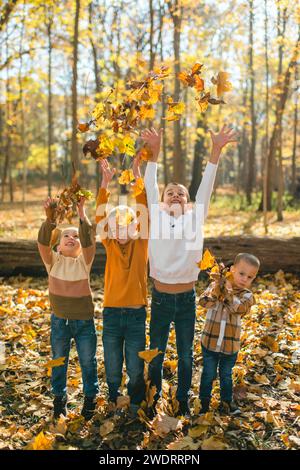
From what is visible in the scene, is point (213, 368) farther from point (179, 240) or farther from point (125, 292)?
point (179, 240)

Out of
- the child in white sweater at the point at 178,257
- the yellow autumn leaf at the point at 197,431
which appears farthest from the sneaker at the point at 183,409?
the yellow autumn leaf at the point at 197,431

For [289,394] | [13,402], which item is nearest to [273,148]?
[289,394]

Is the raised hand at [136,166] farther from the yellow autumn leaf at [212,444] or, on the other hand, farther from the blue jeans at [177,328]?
the yellow autumn leaf at [212,444]

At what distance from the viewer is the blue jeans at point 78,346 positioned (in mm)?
3342

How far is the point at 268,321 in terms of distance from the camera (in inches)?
210

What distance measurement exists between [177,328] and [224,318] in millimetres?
379

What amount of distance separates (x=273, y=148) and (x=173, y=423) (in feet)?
43.6

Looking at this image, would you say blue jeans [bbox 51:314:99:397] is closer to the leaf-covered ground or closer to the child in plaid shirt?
the leaf-covered ground

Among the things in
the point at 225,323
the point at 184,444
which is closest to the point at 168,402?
the point at 184,444

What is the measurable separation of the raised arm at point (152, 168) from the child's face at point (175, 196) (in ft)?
0.34

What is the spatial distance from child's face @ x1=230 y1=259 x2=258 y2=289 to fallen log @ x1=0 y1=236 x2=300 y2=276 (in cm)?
409

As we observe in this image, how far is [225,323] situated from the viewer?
A: 3.35 meters

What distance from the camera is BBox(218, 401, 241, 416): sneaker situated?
3441 millimetres

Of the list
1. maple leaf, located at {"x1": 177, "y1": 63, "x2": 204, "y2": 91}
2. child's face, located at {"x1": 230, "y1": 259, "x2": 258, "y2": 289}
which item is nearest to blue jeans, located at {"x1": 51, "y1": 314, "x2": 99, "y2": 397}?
child's face, located at {"x1": 230, "y1": 259, "x2": 258, "y2": 289}
